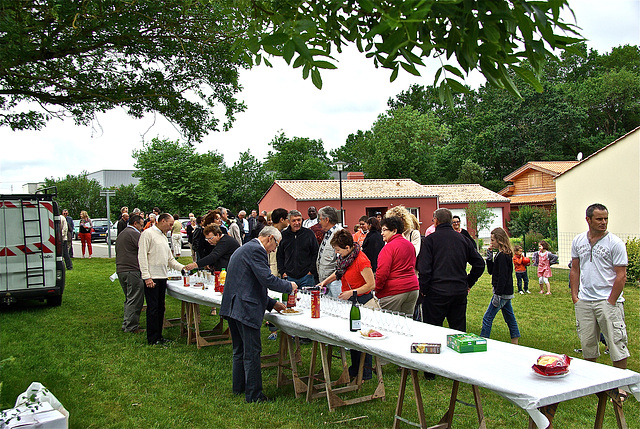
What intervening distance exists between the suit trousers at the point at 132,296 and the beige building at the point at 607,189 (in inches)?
476

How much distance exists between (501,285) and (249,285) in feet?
10.5

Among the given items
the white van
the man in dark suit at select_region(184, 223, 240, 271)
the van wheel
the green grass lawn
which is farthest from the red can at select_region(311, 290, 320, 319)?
the van wheel

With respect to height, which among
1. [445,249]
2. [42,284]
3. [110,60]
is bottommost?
[42,284]

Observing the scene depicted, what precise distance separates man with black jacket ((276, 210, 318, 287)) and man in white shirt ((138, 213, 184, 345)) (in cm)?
164

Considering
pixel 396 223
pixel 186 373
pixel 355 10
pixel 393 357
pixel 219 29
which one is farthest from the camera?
pixel 219 29

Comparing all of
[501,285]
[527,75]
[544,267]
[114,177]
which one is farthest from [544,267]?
[114,177]

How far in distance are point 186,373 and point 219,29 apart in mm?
5243

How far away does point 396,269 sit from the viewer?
16.8 feet

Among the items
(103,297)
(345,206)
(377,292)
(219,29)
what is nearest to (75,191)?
(345,206)

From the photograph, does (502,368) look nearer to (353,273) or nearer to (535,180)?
(353,273)

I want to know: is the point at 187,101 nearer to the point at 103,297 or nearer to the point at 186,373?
the point at 103,297

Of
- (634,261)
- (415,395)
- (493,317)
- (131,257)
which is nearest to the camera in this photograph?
(415,395)

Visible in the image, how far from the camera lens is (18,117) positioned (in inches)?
340

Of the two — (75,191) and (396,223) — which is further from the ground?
(75,191)
